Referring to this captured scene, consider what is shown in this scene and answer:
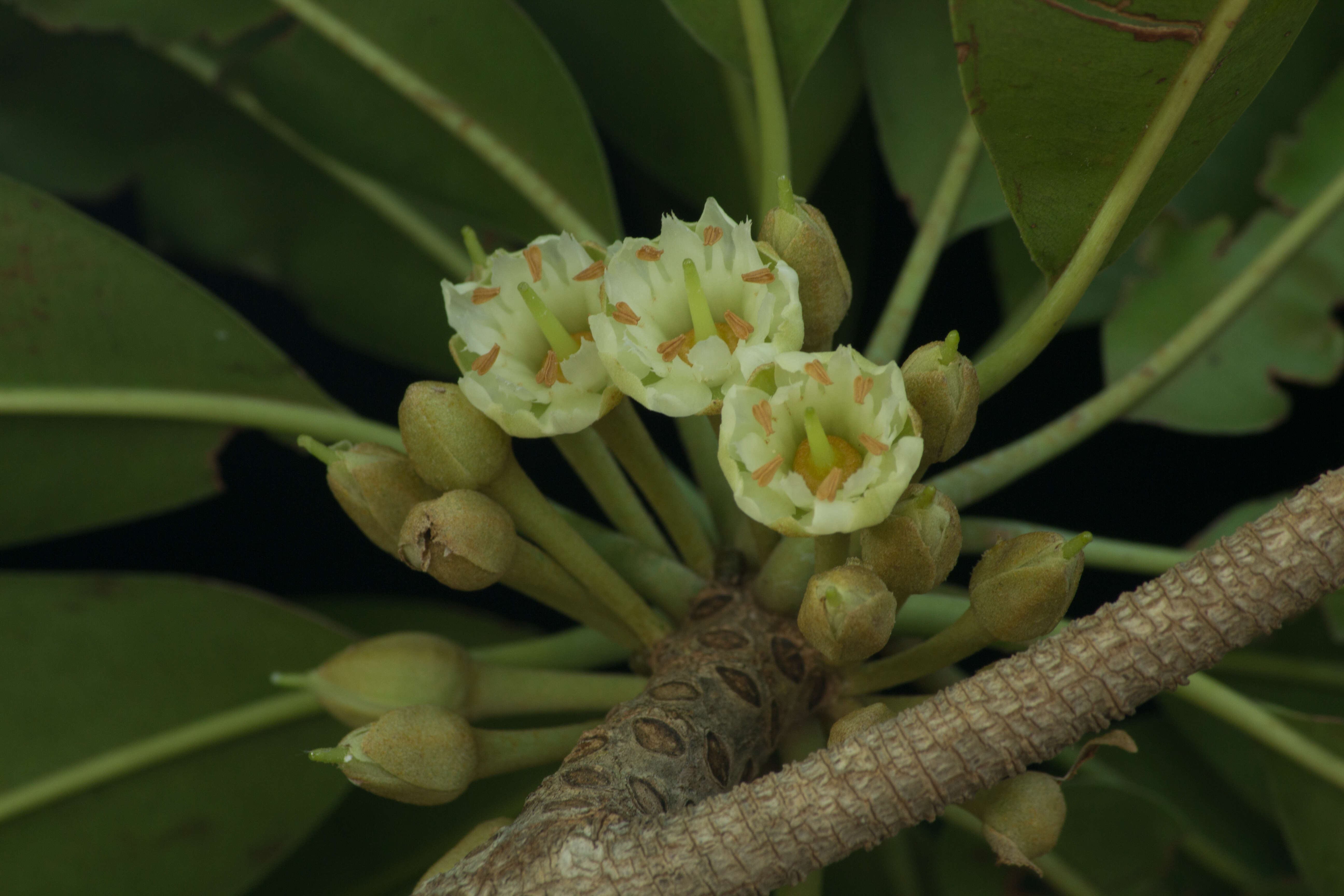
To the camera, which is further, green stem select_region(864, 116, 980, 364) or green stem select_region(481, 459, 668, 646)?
green stem select_region(864, 116, 980, 364)

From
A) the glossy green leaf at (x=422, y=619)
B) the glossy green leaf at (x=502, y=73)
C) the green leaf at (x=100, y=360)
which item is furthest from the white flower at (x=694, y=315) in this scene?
the glossy green leaf at (x=422, y=619)

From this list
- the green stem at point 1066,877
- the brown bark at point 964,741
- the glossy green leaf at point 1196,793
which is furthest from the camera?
the glossy green leaf at point 1196,793

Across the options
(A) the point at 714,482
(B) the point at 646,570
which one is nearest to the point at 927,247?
(A) the point at 714,482

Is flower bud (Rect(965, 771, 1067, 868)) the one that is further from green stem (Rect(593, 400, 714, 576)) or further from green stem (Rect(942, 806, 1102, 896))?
green stem (Rect(942, 806, 1102, 896))

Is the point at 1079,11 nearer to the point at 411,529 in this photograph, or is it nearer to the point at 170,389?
the point at 411,529

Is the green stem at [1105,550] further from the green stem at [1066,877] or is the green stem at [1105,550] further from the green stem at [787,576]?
the green stem at [1066,877]

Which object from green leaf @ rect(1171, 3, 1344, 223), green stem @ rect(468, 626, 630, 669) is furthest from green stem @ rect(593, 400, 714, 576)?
green leaf @ rect(1171, 3, 1344, 223)
